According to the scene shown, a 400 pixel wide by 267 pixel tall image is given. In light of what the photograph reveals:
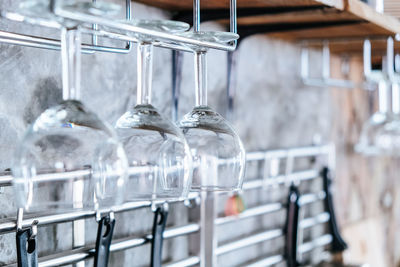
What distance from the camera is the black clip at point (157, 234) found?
1227 mm

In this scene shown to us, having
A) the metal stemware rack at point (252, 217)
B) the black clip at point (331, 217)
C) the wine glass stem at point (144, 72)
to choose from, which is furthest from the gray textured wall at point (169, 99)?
the wine glass stem at point (144, 72)

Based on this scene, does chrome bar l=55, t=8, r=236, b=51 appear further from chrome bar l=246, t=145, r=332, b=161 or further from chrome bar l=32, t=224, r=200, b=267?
chrome bar l=246, t=145, r=332, b=161

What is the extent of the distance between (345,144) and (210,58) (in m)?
1.01

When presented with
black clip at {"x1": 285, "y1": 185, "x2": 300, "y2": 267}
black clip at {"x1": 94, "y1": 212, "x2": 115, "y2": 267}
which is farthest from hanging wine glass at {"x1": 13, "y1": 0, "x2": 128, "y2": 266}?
black clip at {"x1": 285, "y1": 185, "x2": 300, "y2": 267}

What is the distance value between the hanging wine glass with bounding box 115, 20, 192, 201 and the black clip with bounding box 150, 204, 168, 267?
506 millimetres

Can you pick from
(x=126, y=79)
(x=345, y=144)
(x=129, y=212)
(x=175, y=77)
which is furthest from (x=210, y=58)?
(x=345, y=144)

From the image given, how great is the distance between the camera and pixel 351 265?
2049 millimetres

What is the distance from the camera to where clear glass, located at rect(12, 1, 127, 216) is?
0.60 meters

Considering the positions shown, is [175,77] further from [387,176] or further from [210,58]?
[387,176]

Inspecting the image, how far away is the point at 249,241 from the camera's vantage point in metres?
1.70

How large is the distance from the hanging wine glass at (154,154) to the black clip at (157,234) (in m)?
0.51

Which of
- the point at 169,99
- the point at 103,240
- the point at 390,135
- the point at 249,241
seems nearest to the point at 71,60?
the point at 103,240

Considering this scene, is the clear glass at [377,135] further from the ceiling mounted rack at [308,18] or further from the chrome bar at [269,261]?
the chrome bar at [269,261]

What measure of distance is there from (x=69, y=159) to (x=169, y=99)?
2.61ft
